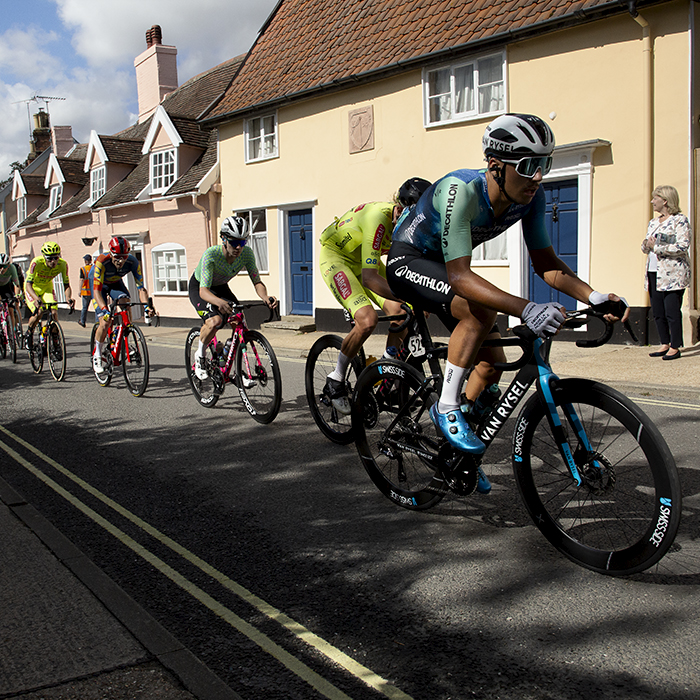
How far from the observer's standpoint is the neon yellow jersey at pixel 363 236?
18.4 feet

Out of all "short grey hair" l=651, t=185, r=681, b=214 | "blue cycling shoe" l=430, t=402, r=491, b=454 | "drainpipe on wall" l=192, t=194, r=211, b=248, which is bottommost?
"blue cycling shoe" l=430, t=402, r=491, b=454

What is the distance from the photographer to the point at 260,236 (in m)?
20.1

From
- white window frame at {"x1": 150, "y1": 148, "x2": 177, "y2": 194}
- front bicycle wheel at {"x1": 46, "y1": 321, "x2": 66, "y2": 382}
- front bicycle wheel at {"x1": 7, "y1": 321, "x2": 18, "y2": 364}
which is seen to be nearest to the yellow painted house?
white window frame at {"x1": 150, "y1": 148, "x2": 177, "y2": 194}

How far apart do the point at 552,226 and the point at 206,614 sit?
1133 cm

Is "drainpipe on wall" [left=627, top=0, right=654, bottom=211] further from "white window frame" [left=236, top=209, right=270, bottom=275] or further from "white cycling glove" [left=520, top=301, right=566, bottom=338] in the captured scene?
"white window frame" [left=236, top=209, right=270, bottom=275]

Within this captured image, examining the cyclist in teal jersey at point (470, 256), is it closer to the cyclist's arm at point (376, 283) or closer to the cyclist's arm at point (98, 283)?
the cyclist's arm at point (376, 283)

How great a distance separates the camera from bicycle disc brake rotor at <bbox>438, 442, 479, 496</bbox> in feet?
12.3

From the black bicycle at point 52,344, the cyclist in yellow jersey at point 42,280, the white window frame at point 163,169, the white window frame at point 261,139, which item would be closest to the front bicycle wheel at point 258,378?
the black bicycle at point 52,344

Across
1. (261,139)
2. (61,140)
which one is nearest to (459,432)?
(261,139)

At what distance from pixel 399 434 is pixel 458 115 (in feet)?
38.2

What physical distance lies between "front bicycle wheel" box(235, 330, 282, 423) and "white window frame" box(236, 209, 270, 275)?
13046 millimetres

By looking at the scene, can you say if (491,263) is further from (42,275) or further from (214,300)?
(214,300)

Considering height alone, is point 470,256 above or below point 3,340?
above

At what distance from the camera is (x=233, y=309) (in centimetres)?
717
